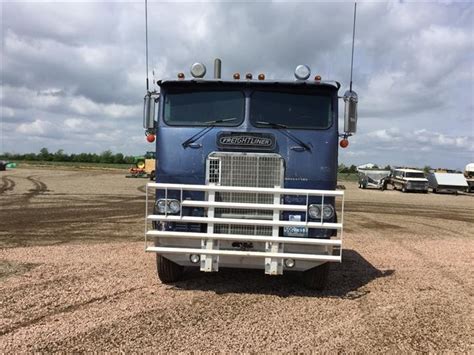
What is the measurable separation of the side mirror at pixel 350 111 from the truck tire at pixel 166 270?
3.15 m

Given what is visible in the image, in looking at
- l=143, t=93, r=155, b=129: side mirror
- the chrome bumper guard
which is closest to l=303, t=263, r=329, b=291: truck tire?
the chrome bumper guard

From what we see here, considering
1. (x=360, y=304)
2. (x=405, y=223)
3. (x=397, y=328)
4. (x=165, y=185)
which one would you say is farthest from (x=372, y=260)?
(x=405, y=223)

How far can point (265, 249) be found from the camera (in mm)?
6156

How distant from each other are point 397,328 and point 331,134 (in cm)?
267

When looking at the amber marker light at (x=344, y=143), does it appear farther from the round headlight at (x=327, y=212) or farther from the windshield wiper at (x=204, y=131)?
the windshield wiper at (x=204, y=131)

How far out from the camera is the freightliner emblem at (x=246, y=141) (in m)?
6.45

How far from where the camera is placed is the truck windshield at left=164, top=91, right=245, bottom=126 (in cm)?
662

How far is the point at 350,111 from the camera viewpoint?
6.74 m

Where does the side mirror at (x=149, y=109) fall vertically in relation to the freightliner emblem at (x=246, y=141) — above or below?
above

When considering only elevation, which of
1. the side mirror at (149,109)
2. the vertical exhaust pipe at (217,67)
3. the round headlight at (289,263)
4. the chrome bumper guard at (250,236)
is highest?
the vertical exhaust pipe at (217,67)

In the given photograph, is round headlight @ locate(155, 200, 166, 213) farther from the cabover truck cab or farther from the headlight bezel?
the headlight bezel

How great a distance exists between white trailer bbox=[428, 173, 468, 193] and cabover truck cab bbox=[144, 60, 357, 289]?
39.8 meters

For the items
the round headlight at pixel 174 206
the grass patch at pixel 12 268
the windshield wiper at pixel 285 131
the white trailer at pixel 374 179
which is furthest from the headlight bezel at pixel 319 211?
the white trailer at pixel 374 179

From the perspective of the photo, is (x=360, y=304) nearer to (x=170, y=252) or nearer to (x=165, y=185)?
(x=170, y=252)
